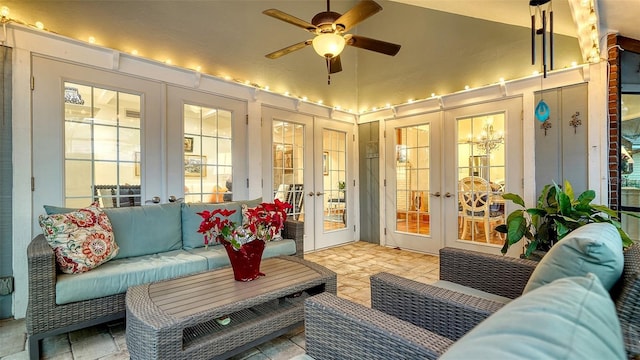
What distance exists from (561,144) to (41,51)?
534cm

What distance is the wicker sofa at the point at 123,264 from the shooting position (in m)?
1.89

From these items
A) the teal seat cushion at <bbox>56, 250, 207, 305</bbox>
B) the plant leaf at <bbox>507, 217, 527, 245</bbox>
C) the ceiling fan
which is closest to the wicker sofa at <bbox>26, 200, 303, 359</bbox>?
the teal seat cushion at <bbox>56, 250, 207, 305</bbox>

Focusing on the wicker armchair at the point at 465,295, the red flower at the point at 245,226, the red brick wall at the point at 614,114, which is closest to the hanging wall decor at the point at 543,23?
the red brick wall at the point at 614,114

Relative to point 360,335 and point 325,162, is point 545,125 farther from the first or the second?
point 360,335

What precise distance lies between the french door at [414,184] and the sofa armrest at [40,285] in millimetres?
4276

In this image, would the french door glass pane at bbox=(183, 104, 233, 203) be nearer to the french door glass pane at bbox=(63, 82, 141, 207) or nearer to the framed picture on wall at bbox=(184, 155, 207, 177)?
the framed picture on wall at bbox=(184, 155, 207, 177)

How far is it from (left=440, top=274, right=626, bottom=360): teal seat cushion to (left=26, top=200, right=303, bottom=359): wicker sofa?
2.40 m

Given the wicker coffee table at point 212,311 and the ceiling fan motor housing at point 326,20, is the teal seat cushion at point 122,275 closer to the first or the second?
the wicker coffee table at point 212,311

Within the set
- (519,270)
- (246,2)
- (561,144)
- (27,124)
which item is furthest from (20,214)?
(561,144)

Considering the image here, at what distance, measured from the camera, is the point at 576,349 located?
44 cm

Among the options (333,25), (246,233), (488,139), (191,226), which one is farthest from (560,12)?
(191,226)

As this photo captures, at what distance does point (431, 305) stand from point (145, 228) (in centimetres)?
251

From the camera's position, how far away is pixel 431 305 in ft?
4.67

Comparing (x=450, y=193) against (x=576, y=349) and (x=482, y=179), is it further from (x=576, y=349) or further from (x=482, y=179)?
(x=576, y=349)
